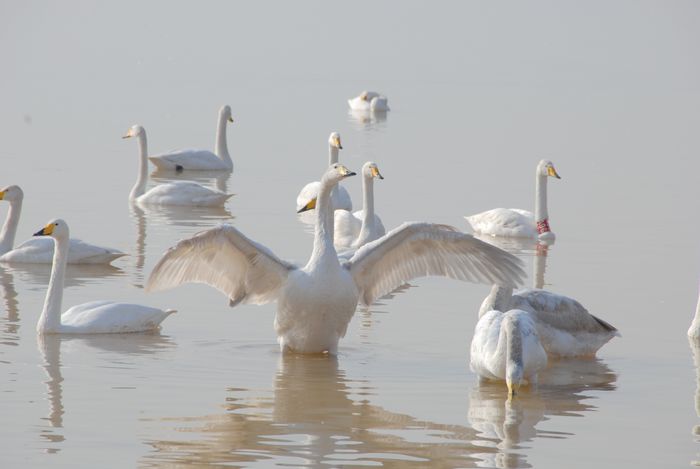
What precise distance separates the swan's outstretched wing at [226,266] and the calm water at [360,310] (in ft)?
1.46

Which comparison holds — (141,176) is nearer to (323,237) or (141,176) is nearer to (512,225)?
(512,225)

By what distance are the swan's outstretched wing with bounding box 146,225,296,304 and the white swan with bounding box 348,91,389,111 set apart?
27377 mm

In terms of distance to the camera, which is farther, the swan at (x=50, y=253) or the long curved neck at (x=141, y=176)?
the long curved neck at (x=141, y=176)

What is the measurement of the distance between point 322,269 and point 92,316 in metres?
1.92

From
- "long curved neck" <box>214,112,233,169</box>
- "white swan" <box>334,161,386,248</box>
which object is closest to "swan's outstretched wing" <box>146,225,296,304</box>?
"white swan" <box>334,161,386,248</box>

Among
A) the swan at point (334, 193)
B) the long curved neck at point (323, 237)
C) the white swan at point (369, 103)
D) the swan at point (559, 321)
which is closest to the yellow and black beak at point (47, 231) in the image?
the long curved neck at point (323, 237)

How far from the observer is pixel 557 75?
218ft

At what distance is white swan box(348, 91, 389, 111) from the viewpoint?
3962cm

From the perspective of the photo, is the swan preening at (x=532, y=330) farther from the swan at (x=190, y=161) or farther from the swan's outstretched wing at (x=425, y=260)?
the swan at (x=190, y=161)

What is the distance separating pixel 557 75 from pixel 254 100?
27221 mm

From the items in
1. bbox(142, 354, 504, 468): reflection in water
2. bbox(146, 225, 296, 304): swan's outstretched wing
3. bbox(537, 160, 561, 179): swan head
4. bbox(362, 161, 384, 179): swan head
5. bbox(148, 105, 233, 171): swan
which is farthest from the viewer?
bbox(148, 105, 233, 171): swan

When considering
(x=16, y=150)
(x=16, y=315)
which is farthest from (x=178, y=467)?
(x=16, y=150)

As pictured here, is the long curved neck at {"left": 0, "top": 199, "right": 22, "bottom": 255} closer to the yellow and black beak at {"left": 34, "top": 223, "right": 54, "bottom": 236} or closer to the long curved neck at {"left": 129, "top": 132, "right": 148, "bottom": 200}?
the yellow and black beak at {"left": 34, "top": 223, "right": 54, "bottom": 236}

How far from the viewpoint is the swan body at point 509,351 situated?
10719 mm
